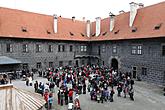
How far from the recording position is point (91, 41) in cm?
3522

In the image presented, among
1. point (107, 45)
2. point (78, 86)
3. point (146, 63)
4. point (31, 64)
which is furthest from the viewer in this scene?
point (107, 45)

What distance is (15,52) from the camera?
27.8 metres

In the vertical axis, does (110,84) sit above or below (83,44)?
below

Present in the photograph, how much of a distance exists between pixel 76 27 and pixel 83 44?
3.87 meters

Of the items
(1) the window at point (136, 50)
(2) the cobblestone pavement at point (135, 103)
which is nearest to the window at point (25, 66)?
(2) the cobblestone pavement at point (135, 103)

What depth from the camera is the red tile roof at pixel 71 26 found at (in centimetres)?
2567

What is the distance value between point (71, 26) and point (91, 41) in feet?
Result: 15.8

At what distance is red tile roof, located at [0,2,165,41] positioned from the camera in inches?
1011

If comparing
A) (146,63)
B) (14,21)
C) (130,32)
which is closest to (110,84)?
(146,63)

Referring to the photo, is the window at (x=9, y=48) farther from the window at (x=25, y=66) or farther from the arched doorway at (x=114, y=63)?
the arched doorway at (x=114, y=63)

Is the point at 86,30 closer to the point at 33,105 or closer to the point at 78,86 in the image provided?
the point at 78,86

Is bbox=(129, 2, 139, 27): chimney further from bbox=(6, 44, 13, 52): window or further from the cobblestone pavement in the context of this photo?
bbox=(6, 44, 13, 52): window

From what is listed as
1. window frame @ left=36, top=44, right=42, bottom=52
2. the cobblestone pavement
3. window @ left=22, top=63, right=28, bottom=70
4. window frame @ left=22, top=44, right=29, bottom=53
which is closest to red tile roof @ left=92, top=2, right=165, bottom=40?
the cobblestone pavement

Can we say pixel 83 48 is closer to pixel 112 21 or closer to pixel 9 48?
pixel 112 21
